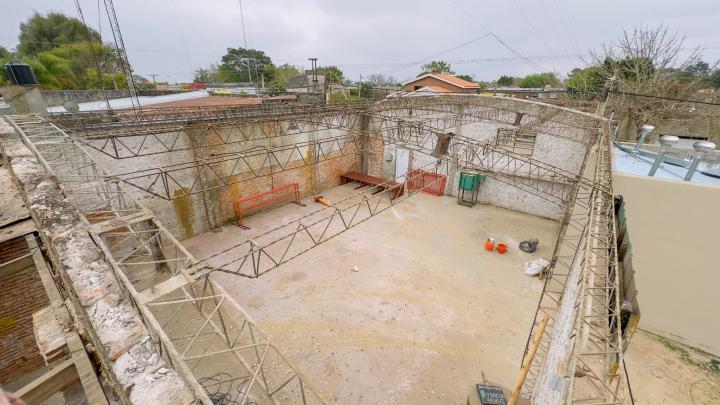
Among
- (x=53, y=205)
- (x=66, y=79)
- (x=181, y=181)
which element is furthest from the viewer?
(x=66, y=79)

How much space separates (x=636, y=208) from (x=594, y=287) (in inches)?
217

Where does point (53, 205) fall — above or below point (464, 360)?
above

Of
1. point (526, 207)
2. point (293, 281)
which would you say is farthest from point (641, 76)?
point (293, 281)

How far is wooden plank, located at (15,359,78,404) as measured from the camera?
2.87 metres

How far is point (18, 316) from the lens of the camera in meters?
5.90

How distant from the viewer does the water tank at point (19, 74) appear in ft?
29.9

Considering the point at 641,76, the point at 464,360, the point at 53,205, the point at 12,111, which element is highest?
the point at 641,76

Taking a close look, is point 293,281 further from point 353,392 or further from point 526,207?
point 526,207

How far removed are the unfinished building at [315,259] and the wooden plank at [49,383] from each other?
0.36 feet

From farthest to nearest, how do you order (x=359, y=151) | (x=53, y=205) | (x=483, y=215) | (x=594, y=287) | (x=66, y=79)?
(x=66, y=79) → (x=359, y=151) → (x=483, y=215) → (x=53, y=205) → (x=594, y=287)

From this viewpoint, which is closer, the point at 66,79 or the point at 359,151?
the point at 359,151

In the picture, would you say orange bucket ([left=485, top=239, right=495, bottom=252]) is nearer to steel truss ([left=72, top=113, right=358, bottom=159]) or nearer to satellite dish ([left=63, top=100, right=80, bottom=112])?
steel truss ([left=72, top=113, right=358, bottom=159])

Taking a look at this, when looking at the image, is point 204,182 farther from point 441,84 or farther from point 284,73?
point 284,73

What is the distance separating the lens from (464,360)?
298 inches
